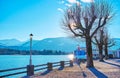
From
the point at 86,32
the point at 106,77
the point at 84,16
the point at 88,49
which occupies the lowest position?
the point at 106,77

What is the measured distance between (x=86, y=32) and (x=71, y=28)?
2258mm

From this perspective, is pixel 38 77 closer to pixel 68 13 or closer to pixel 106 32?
pixel 68 13

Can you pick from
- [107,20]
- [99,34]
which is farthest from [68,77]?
[99,34]

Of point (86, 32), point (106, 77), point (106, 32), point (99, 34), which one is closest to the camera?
point (106, 77)

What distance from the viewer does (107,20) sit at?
34.1 m

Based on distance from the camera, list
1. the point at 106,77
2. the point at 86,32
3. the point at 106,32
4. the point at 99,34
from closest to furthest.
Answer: the point at 106,77, the point at 86,32, the point at 99,34, the point at 106,32

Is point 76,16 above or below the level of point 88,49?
above

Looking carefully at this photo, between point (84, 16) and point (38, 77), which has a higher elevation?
point (84, 16)

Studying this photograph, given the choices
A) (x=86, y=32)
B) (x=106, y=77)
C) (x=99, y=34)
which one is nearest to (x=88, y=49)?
(x=86, y=32)

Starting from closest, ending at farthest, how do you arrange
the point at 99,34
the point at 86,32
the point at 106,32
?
the point at 86,32
the point at 99,34
the point at 106,32

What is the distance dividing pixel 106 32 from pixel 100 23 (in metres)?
32.1

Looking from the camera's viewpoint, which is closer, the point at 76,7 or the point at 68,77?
the point at 68,77

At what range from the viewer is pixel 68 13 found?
111ft

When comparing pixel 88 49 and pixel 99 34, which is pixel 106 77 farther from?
pixel 99 34
